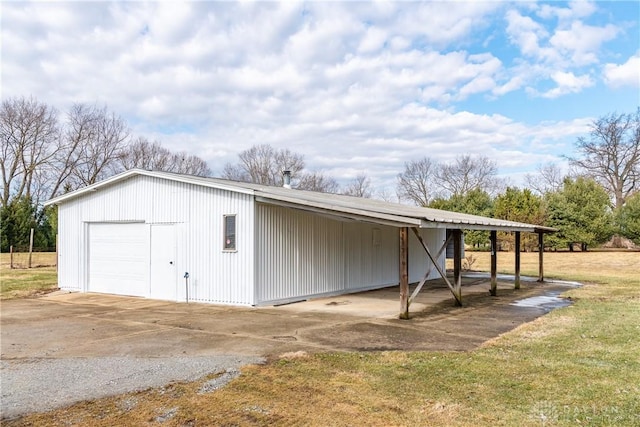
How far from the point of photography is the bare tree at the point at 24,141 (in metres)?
32.6

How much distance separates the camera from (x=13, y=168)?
108ft

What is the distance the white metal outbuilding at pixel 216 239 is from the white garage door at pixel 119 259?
0.03 meters

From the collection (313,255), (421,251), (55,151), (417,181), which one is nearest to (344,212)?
(313,255)

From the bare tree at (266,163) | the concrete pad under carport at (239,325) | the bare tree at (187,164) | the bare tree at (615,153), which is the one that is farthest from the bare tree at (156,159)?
the bare tree at (615,153)

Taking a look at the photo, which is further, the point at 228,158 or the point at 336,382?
the point at 228,158

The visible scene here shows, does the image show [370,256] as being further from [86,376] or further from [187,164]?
[187,164]

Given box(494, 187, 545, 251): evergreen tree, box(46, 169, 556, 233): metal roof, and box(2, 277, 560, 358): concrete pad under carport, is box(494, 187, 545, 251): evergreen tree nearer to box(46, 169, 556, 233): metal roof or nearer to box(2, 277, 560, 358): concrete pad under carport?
box(46, 169, 556, 233): metal roof

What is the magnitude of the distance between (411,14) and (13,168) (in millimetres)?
33230

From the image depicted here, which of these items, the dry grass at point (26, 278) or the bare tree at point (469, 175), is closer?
the dry grass at point (26, 278)

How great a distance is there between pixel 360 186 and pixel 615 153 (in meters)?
23.3

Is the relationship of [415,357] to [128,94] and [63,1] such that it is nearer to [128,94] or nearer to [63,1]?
[63,1]

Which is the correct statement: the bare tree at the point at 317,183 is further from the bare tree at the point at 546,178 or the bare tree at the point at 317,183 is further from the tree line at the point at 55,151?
the bare tree at the point at 546,178

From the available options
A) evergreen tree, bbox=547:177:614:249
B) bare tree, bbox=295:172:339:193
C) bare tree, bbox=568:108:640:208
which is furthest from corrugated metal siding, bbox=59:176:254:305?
bare tree, bbox=568:108:640:208

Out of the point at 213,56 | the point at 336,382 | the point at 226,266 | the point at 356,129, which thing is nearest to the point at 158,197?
the point at 226,266
